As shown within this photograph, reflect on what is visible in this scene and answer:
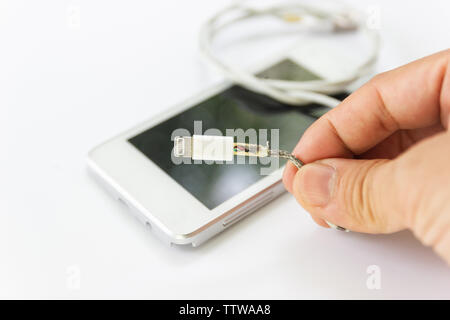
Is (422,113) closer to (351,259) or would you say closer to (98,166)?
(351,259)

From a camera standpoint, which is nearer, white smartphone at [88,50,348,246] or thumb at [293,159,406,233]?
thumb at [293,159,406,233]

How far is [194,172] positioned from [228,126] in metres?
0.10

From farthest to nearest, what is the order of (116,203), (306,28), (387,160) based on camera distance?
(306,28) < (116,203) < (387,160)

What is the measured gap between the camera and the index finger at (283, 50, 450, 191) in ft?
1.90

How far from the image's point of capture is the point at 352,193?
0.53 meters

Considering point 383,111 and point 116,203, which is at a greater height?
point 383,111

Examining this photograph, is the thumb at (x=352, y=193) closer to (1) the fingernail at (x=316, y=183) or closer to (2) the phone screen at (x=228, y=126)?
(1) the fingernail at (x=316, y=183)

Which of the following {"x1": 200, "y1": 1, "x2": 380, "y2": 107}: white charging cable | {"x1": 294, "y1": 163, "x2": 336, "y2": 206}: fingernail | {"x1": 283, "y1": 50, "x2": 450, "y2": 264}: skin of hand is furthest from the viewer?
{"x1": 200, "y1": 1, "x2": 380, "y2": 107}: white charging cable

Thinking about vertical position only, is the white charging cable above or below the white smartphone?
above

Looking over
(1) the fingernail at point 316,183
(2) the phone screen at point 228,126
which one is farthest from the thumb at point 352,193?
(2) the phone screen at point 228,126

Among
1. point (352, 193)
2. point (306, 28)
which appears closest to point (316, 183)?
point (352, 193)

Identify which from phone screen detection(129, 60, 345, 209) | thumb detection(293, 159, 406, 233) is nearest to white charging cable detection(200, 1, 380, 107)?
phone screen detection(129, 60, 345, 209)

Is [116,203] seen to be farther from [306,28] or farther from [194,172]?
[306,28]

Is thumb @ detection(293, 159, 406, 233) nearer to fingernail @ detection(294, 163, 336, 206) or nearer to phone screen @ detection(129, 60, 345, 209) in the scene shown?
fingernail @ detection(294, 163, 336, 206)
